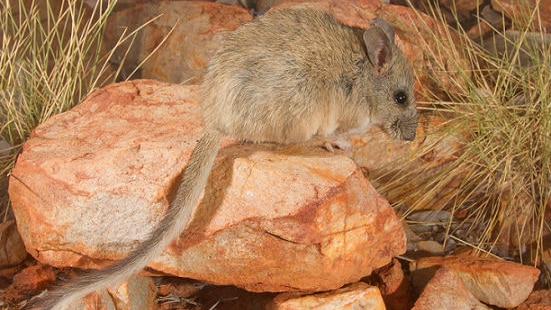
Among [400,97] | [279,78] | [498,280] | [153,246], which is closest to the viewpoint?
[153,246]

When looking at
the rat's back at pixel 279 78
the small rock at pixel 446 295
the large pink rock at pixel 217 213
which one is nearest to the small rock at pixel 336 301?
the large pink rock at pixel 217 213

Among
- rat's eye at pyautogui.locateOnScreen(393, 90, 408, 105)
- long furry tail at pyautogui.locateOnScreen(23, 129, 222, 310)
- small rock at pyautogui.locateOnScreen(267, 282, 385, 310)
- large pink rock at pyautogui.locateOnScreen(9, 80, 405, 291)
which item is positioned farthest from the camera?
rat's eye at pyautogui.locateOnScreen(393, 90, 408, 105)

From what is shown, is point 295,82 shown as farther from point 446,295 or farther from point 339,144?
point 446,295

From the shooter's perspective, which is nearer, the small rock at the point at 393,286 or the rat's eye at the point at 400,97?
the small rock at the point at 393,286

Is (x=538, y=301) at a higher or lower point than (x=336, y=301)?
lower

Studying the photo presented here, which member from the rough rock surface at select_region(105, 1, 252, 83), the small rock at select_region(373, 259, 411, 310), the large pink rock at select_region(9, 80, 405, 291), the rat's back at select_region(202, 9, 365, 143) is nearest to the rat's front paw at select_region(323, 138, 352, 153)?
the rat's back at select_region(202, 9, 365, 143)

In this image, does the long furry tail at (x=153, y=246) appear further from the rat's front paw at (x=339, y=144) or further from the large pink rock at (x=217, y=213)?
the rat's front paw at (x=339, y=144)

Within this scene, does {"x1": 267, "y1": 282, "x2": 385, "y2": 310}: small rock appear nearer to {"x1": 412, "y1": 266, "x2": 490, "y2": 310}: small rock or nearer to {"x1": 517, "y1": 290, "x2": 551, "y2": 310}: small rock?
{"x1": 412, "y1": 266, "x2": 490, "y2": 310}: small rock

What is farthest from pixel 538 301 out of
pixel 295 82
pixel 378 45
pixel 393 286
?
pixel 295 82
